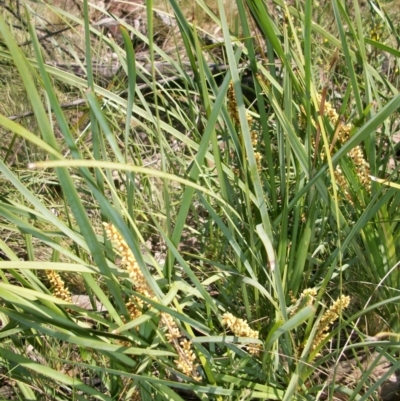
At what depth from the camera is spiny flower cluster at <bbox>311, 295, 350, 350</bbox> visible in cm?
85

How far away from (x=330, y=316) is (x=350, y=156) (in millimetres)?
328

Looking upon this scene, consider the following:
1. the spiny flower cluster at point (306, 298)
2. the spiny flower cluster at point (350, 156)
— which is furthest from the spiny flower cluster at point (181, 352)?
the spiny flower cluster at point (350, 156)

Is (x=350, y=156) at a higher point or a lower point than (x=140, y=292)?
higher

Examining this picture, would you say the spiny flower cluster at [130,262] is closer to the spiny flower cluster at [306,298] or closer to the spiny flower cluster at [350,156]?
the spiny flower cluster at [306,298]

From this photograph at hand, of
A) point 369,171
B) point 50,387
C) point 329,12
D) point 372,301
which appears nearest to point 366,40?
point 369,171

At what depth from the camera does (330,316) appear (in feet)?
2.90

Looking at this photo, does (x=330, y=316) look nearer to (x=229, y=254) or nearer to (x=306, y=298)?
(x=306, y=298)

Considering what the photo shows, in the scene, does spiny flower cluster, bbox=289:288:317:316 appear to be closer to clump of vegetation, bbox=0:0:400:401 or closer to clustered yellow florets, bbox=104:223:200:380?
Answer: clump of vegetation, bbox=0:0:400:401

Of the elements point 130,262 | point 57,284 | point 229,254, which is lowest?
point 229,254

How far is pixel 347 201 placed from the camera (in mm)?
1120

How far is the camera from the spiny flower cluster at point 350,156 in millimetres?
1015

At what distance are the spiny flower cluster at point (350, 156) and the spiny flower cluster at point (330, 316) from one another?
0.24 metres

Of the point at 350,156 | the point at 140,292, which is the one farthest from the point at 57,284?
the point at 350,156

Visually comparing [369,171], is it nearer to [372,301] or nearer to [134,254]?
[372,301]
